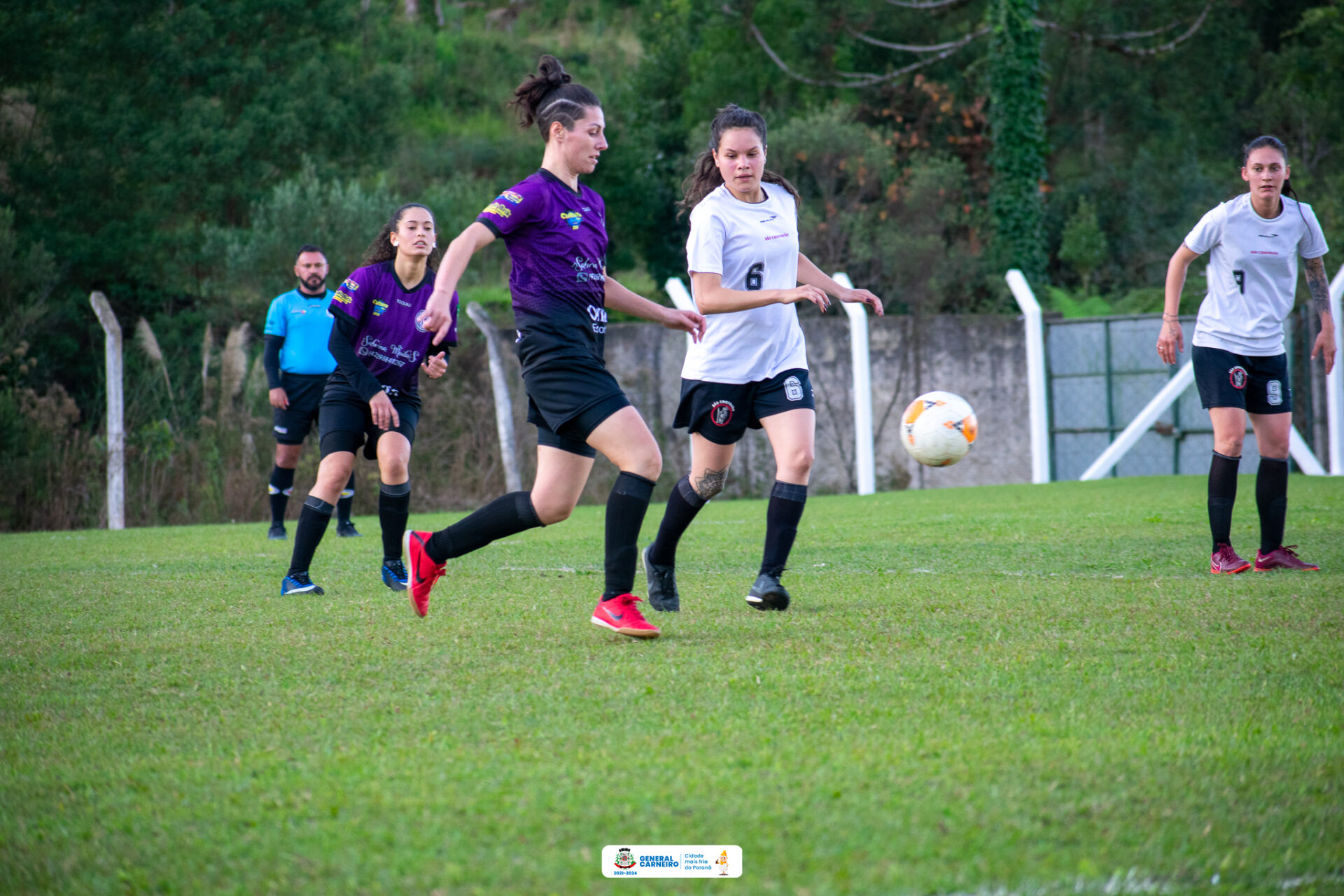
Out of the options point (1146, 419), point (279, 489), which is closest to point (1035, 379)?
point (1146, 419)

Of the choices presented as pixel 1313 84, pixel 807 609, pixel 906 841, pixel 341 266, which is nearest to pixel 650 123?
pixel 341 266

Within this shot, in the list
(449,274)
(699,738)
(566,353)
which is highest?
(449,274)

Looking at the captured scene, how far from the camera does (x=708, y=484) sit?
513 centimetres

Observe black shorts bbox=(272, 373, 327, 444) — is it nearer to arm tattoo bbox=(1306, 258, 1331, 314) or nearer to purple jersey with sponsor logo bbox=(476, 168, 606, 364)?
purple jersey with sponsor logo bbox=(476, 168, 606, 364)

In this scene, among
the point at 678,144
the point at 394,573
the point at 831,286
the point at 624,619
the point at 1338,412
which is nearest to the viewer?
the point at 624,619

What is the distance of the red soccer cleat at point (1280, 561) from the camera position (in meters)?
5.95

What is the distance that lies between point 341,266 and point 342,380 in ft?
42.8

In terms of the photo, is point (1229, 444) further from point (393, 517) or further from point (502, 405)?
point (502, 405)

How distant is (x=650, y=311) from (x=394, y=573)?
7.88 ft

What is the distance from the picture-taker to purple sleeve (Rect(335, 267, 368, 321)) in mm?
6203

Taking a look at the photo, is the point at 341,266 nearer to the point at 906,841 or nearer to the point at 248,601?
the point at 248,601

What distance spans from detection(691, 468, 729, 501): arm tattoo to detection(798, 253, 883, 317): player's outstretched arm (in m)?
0.87

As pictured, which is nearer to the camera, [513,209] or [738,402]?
[513,209]

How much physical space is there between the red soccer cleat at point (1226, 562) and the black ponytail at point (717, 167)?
265cm
